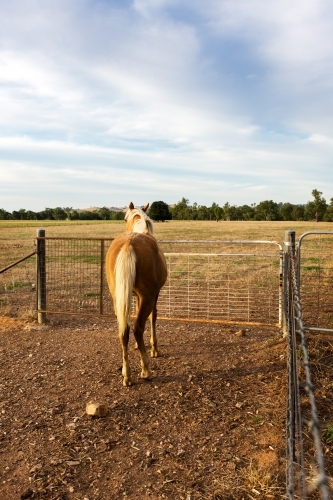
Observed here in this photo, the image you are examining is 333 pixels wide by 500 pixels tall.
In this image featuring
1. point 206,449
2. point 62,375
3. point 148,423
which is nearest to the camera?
point 206,449

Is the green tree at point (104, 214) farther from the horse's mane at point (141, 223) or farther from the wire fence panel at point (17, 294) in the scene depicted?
the horse's mane at point (141, 223)

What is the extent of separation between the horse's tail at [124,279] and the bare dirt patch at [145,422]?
1067 millimetres

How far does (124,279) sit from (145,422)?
163 cm

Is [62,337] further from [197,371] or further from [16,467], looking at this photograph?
[16,467]

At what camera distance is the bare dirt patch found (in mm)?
3086

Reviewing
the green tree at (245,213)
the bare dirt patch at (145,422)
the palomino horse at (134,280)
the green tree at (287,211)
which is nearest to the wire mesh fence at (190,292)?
the bare dirt patch at (145,422)

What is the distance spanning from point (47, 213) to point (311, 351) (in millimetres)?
99303

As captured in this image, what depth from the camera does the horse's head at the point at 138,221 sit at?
613 centimetres

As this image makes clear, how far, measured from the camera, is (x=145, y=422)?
4.05 metres

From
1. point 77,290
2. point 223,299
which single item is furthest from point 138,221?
point 77,290

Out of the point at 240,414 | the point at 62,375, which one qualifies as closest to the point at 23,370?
the point at 62,375

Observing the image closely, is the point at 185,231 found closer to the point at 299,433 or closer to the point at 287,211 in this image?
the point at 299,433

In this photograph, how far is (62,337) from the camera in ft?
22.6

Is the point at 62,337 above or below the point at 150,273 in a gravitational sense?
below
